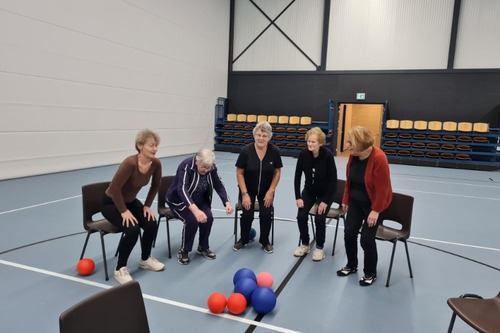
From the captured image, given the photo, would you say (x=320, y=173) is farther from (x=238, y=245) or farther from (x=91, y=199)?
(x=91, y=199)

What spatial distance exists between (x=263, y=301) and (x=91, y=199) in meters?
1.76

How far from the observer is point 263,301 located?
2510 millimetres

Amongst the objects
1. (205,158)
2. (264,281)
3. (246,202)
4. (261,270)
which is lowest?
(261,270)

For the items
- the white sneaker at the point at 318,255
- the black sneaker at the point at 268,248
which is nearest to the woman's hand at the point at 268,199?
the black sneaker at the point at 268,248

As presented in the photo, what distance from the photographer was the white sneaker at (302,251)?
3654 millimetres

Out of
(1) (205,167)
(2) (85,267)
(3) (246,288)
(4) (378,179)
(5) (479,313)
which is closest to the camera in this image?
(5) (479,313)

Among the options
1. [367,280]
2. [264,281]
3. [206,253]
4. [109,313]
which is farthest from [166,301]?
[367,280]

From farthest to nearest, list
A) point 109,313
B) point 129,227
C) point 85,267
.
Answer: point 85,267
point 129,227
point 109,313

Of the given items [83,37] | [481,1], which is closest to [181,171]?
[83,37]

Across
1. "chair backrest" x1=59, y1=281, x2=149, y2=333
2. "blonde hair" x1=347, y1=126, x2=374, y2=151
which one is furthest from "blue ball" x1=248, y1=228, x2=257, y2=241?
"chair backrest" x1=59, y1=281, x2=149, y2=333

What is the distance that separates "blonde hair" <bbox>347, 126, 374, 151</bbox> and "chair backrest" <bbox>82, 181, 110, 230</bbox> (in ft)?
7.21

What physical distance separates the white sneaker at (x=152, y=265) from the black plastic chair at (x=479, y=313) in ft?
7.43

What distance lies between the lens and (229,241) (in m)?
4.02

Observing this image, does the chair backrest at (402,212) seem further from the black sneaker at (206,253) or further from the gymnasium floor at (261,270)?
the black sneaker at (206,253)
